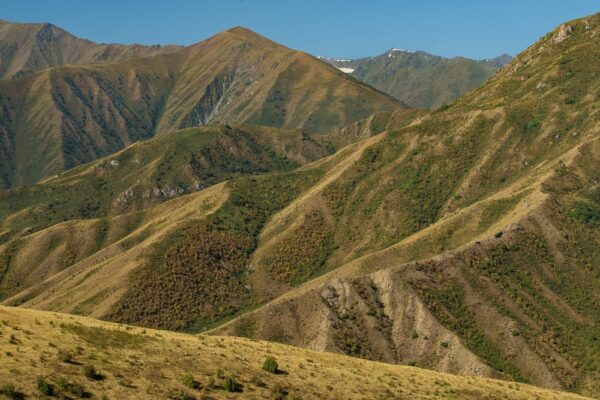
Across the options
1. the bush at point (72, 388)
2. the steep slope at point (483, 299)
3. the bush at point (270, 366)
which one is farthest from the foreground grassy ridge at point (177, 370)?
the steep slope at point (483, 299)

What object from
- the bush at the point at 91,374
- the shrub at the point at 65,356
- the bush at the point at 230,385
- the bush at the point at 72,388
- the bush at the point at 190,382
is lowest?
the bush at the point at 230,385

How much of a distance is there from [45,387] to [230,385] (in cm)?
1561

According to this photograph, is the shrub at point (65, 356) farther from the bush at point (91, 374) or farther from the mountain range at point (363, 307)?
the bush at point (91, 374)

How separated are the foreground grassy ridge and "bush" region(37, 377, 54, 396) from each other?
98 mm

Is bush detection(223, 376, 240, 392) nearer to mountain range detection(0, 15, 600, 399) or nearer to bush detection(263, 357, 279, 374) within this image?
mountain range detection(0, 15, 600, 399)

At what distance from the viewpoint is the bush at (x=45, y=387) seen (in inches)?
1844

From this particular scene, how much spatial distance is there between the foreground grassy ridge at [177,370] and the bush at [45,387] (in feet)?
0.32

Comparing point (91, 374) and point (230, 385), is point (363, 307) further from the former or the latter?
point (91, 374)

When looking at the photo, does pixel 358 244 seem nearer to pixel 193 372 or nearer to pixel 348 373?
pixel 348 373

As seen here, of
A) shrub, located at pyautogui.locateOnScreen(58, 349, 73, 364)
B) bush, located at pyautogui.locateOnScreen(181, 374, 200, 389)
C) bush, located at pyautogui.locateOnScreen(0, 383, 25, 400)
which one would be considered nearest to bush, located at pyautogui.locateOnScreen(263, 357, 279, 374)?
bush, located at pyautogui.locateOnScreen(181, 374, 200, 389)

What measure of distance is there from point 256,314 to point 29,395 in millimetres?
83421

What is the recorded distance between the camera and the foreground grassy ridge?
166 ft

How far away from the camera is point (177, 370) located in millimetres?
58094

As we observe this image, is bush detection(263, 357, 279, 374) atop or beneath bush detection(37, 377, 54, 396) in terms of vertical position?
beneath
